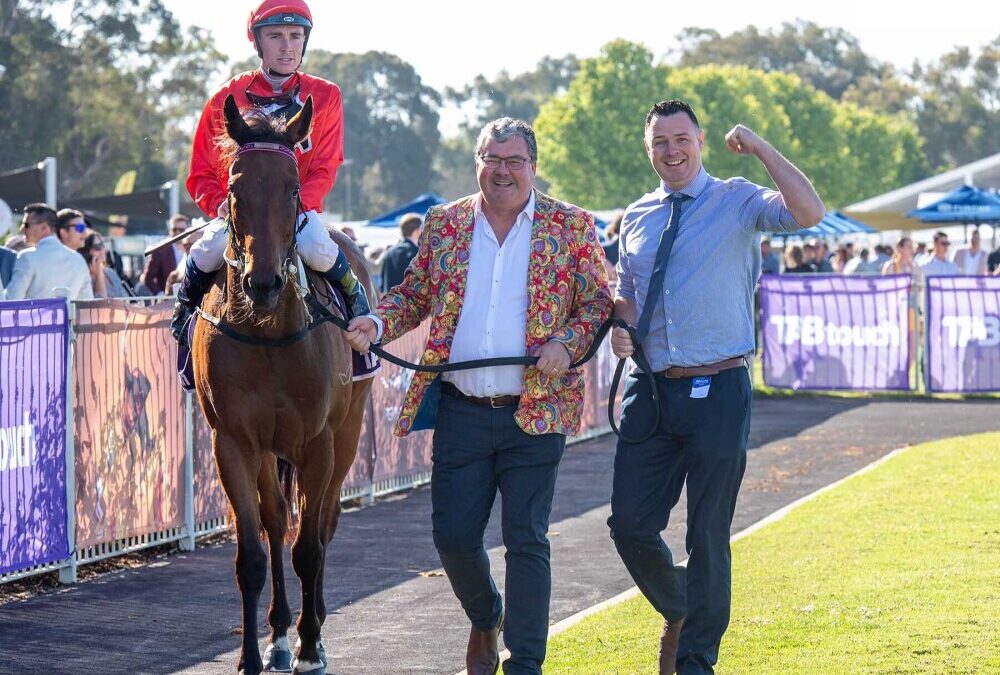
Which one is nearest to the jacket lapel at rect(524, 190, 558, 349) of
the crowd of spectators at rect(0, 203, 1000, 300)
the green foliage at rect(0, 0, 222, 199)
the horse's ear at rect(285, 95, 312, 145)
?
the horse's ear at rect(285, 95, 312, 145)

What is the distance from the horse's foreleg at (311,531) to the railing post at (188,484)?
339 centimetres

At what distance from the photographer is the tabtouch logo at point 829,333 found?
68.7ft

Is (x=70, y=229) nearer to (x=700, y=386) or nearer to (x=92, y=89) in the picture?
(x=700, y=386)

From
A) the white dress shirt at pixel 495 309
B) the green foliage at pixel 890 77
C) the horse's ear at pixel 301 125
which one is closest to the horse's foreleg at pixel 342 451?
the horse's ear at pixel 301 125

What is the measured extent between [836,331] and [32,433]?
13.9 m

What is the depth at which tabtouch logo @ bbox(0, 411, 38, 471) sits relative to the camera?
8914 mm

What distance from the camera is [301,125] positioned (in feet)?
22.3

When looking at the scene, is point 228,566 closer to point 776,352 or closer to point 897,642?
point 897,642

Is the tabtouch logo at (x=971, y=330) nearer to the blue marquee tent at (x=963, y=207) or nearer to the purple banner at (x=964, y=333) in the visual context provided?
the purple banner at (x=964, y=333)

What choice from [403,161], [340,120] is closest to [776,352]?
[340,120]

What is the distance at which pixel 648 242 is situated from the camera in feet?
21.5

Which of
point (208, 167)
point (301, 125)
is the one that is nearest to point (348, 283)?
point (208, 167)

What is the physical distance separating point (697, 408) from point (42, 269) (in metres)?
6.90

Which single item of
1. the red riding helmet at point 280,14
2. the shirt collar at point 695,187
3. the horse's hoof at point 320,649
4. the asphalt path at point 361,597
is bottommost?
the asphalt path at point 361,597
